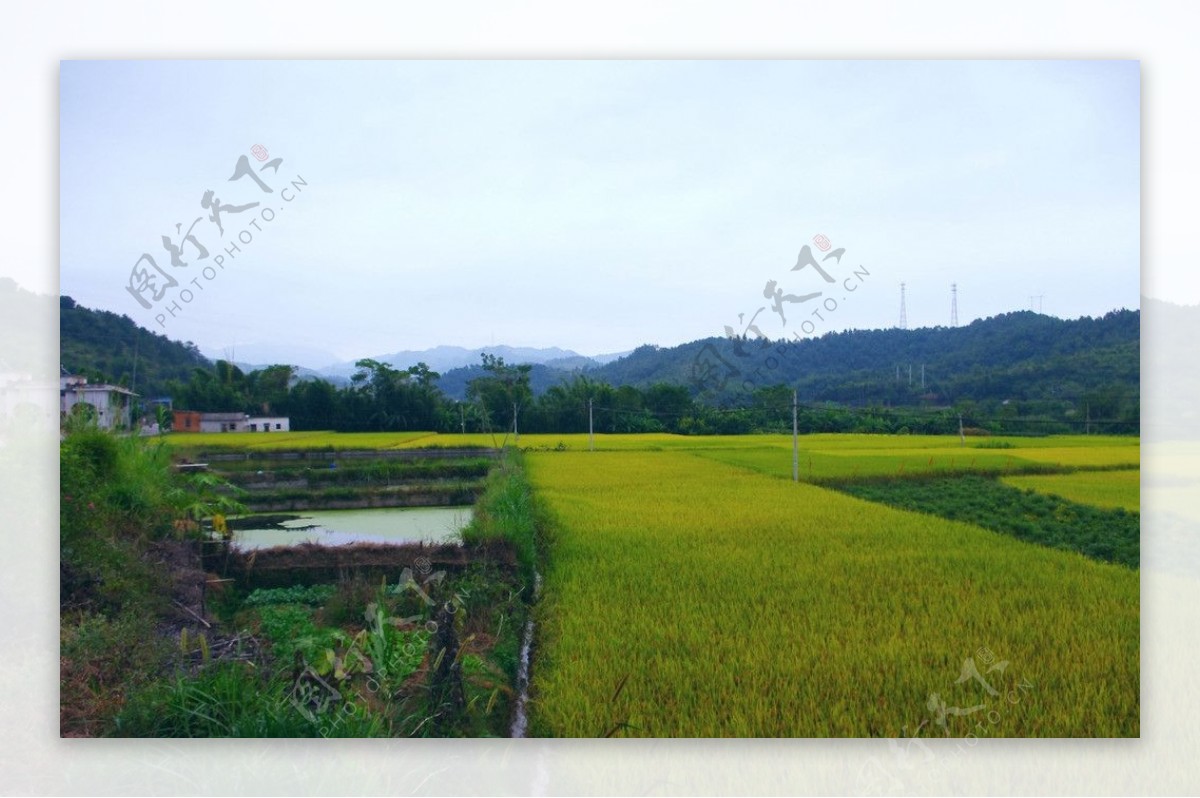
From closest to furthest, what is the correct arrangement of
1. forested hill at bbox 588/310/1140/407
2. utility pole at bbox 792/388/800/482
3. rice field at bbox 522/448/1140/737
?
rice field at bbox 522/448/1140/737 < forested hill at bbox 588/310/1140/407 < utility pole at bbox 792/388/800/482

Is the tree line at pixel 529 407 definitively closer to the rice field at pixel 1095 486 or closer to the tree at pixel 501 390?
the tree at pixel 501 390

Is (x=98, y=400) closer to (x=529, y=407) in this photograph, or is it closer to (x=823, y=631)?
(x=529, y=407)

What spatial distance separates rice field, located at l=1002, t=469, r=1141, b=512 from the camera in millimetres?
3525

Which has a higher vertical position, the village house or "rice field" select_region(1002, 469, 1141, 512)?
Answer: the village house

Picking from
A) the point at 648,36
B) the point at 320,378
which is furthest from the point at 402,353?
the point at 648,36

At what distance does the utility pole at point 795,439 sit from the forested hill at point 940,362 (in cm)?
5

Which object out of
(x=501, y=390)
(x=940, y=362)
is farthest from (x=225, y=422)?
(x=940, y=362)

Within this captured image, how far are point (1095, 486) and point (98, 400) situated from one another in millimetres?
4770

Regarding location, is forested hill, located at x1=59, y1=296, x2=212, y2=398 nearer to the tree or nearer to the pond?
the pond

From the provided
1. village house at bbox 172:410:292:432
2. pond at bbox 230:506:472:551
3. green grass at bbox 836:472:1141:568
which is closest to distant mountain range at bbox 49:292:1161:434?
village house at bbox 172:410:292:432

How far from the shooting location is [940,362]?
145 inches

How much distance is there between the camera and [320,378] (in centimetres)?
386

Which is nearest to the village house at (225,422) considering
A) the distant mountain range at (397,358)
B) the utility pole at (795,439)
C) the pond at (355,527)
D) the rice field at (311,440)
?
the rice field at (311,440)

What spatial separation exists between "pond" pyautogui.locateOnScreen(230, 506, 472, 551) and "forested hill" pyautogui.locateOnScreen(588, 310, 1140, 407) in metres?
1.28
